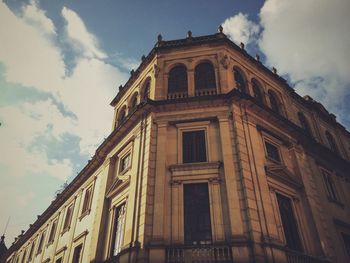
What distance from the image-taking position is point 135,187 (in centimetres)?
1495

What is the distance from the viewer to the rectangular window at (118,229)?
15173mm

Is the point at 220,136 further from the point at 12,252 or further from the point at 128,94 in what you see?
the point at 12,252

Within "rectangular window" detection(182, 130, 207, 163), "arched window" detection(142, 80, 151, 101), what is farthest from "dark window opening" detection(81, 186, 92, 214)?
"rectangular window" detection(182, 130, 207, 163)

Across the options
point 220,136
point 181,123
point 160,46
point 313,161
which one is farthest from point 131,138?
point 313,161

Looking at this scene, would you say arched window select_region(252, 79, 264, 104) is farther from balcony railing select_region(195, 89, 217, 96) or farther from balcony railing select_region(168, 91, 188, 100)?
balcony railing select_region(168, 91, 188, 100)

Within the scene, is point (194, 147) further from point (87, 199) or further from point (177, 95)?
point (87, 199)

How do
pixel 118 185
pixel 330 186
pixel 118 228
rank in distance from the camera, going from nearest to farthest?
pixel 118 228 → pixel 118 185 → pixel 330 186

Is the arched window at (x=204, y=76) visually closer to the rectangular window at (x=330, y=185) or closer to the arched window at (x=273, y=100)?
the arched window at (x=273, y=100)

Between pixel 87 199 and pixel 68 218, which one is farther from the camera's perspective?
pixel 68 218

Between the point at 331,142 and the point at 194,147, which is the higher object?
the point at 331,142

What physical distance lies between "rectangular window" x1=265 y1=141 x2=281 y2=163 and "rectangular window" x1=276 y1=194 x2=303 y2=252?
2396 mm

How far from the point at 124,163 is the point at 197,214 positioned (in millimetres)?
6581

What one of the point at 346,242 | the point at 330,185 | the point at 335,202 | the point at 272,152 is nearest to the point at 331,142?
the point at 330,185

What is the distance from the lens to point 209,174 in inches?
570
